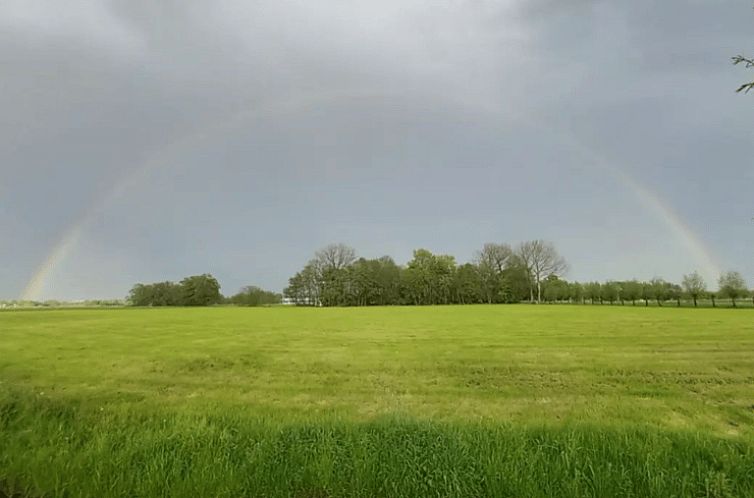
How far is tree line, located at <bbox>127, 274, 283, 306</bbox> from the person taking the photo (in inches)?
4946

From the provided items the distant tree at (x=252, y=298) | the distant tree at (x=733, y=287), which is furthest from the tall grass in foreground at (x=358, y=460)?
the distant tree at (x=252, y=298)

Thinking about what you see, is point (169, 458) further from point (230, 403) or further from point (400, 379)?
point (400, 379)

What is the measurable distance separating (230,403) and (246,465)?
655 cm

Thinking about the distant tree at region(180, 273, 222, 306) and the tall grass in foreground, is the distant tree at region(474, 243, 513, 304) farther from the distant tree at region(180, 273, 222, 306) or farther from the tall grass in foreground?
the tall grass in foreground

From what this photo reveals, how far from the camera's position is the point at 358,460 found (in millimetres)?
4605

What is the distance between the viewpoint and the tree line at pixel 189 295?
12562 cm

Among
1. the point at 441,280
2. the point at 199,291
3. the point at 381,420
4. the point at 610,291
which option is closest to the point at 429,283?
the point at 441,280

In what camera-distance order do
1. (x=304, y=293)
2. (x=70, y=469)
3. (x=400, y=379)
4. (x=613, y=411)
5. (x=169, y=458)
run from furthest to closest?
1. (x=304, y=293)
2. (x=400, y=379)
3. (x=613, y=411)
4. (x=169, y=458)
5. (x=70, y=469)

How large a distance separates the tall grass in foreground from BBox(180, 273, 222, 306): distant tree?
5112 inches

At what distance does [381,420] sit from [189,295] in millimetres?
131816

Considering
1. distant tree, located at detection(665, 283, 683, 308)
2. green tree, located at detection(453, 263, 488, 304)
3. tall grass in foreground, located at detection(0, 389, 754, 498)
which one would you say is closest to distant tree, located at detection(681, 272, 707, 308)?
distant tree, located at detection(665, 283, 683, 308)

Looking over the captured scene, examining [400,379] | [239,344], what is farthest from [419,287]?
[400,379]

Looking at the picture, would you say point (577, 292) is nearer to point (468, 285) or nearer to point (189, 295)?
point (468, 285)

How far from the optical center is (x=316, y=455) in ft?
15.9
